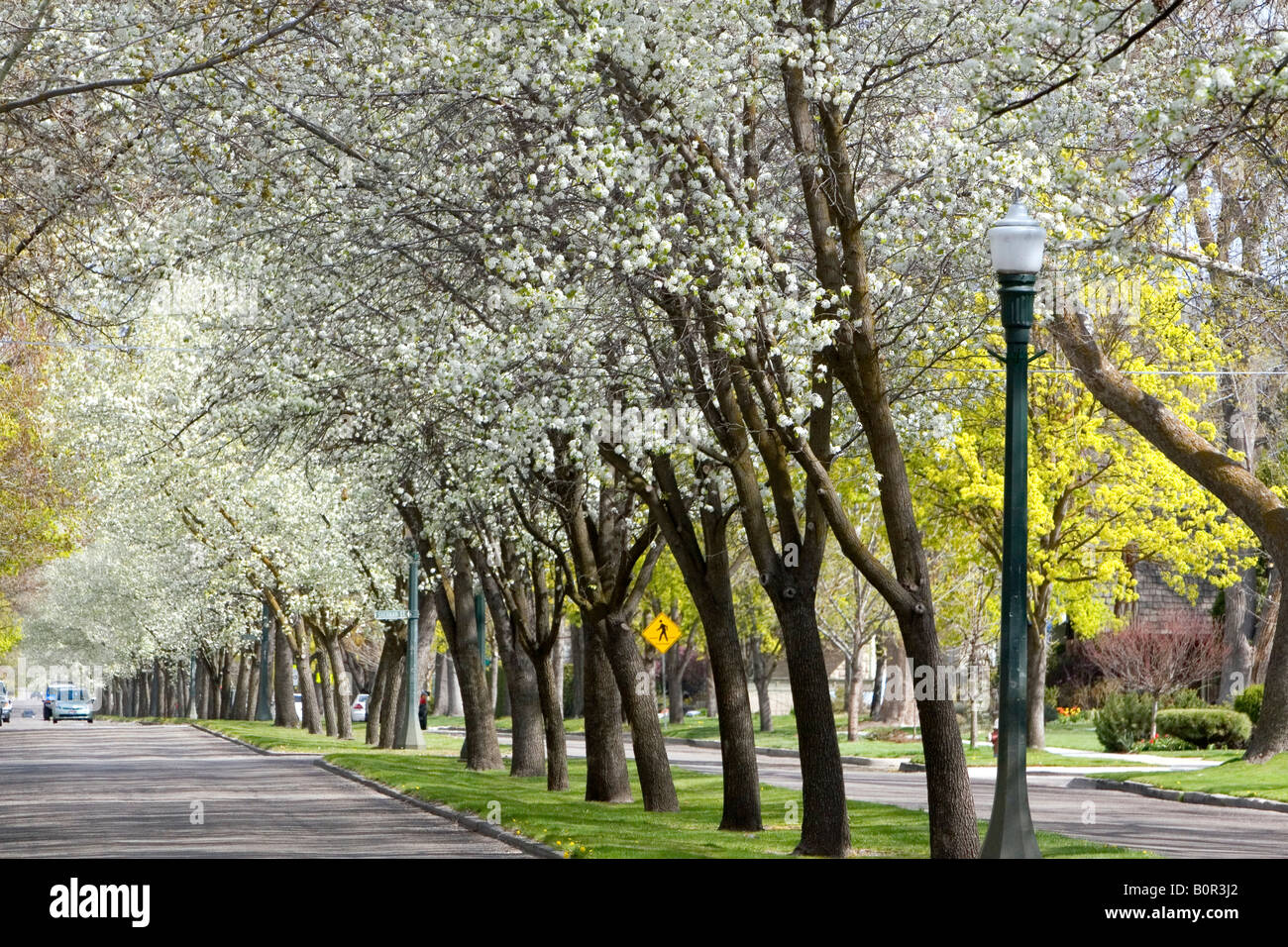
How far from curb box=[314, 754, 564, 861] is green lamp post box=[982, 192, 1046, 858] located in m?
4.72

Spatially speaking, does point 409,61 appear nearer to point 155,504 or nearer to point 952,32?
point 952,32

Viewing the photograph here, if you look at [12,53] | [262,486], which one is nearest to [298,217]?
[12,53]

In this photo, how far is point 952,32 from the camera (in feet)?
45.0

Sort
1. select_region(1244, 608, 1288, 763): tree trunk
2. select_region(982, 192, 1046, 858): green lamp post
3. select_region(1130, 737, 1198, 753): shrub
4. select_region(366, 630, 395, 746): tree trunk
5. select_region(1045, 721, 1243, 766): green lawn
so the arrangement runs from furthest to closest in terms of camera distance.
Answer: select_region(366, 630, 395, 746): tree trunk
select_region(1130, 737, 1198, 753): shrub
select_region(1045, 721, 1243, 766): green lawn
select_region(1244, 608, 1288, 763): tree trunk
select_region(982, 192, 1046, 858): green lamp post

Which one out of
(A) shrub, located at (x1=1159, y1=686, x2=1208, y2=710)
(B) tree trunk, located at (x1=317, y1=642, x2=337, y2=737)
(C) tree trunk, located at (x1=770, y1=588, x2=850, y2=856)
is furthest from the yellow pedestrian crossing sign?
(B) tree trunk, located at (x1=317, y1=642, x2=337, y2=737)

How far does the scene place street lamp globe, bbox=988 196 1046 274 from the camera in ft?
37.1

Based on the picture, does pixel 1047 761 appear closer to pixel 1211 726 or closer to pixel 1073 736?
pixel 1211 726

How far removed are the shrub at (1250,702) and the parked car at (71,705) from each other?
60553 millimetres

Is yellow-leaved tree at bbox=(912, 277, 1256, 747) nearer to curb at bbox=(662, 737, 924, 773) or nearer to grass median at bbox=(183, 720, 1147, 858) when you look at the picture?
curb at bbox=(662, 737, 924, 773)

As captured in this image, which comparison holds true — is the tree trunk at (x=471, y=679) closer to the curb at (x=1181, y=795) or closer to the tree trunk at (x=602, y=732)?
the tree trunk at (x=602, y=732)

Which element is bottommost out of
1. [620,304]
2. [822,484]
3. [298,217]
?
[822,484]

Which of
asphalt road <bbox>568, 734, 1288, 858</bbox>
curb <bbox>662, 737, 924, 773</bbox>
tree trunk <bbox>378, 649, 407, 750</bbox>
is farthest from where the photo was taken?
tree trunk <bbox>378, 649, 407, 750</bbox>

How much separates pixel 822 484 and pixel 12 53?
7.03 meters
